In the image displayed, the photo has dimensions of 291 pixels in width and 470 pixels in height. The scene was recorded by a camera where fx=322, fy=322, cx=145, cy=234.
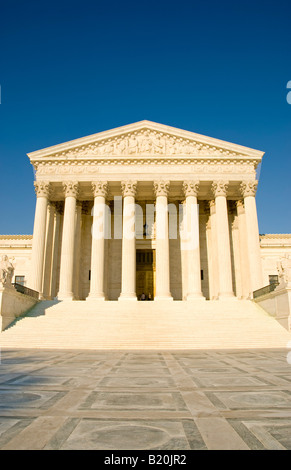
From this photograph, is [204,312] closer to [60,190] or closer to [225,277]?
[225,277]

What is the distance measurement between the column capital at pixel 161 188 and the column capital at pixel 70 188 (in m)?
7.95

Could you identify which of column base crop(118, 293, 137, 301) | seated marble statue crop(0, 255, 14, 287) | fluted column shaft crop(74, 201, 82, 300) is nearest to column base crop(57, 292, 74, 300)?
fluted column shaft crop(74, 201, 82, 300)

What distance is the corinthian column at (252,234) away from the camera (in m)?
29.9

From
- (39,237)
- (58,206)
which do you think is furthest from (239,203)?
(39,237)

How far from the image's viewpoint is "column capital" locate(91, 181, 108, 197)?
3183cm

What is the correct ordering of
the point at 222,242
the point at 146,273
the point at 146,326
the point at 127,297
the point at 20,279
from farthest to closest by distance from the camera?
the point at 20,279 → the point at 146,273 → the point at 222,242 → the point at 127,297 → the point at 146,326

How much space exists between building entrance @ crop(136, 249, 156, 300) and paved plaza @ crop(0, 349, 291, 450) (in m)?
28.4

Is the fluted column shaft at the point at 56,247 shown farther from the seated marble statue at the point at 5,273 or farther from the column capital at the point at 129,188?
the seated marble statue at the point at 5,273

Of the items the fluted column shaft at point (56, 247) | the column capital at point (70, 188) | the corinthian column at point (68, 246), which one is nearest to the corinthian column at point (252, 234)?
the column capital at point (70, 188)

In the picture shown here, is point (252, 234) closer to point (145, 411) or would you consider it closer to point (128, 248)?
point (128, 248)

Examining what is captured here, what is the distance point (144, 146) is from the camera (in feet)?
109

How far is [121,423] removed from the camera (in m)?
4.12

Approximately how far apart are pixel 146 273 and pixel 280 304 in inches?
682
